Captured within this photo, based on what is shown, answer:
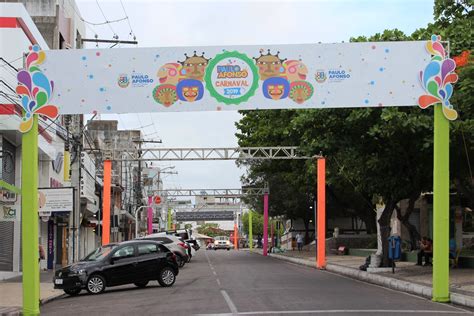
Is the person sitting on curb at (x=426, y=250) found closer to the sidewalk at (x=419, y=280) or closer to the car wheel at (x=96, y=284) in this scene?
the sidewalk at (x=419, y=280)

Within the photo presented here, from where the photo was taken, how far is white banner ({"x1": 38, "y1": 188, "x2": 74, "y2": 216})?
90.5 feet

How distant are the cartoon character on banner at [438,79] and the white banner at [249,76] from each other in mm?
178

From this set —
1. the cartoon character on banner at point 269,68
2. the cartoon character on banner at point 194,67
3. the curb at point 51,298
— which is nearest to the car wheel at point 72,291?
the curb at point 51,298

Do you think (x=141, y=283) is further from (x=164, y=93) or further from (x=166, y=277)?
(x=164, y=93)

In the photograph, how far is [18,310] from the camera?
1523cm

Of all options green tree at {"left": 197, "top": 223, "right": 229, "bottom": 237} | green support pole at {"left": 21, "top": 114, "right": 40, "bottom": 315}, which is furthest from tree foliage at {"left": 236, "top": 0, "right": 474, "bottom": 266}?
green tree at {"left": 197, "top": 223, "right": 229, "bottom": 237}

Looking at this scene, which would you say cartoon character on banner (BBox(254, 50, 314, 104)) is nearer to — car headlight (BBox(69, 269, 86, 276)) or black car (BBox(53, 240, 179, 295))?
black car (BBox(53, 240, 179, 295))

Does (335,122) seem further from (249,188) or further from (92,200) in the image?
(249,188)

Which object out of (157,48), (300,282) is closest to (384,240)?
(300,282)

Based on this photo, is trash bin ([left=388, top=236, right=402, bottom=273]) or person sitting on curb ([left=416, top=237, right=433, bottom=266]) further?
person sitting on curb ([left=416, top=237, right=433, bottom=266])

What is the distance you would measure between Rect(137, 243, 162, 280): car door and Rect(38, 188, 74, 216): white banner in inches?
292

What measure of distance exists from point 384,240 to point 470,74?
10.5 m

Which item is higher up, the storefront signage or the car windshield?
the storefront signage

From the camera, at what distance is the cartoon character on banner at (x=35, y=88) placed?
51.4 feet
